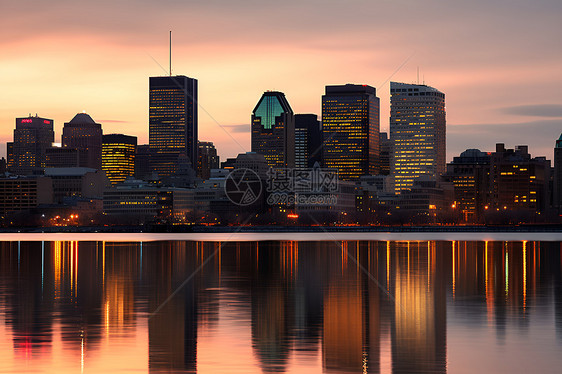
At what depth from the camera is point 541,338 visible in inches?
1179

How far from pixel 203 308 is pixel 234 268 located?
2735 cm

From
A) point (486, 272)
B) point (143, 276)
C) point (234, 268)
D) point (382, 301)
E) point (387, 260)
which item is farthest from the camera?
point (387, 260)

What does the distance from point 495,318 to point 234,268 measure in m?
32.9

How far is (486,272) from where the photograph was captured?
61.0 meters

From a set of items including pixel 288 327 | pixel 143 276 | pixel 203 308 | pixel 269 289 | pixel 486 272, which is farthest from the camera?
pixel 486 272

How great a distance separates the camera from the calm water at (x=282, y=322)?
84.2 ft

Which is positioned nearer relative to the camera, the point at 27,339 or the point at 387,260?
the point at 27,339

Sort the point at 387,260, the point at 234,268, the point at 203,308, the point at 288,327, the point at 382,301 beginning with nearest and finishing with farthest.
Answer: the point at 288,327
the point at 203,308
the point at 382,301
the point at 234,268
the point at 387,260

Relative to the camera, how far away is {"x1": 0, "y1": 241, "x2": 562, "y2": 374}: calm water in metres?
25.7

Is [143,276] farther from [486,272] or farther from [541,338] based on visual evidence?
[541,338]

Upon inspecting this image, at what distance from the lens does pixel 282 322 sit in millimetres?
33969

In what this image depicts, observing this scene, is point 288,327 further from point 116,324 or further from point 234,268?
point 234,268

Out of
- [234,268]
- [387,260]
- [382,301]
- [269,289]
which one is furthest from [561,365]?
[387,260]

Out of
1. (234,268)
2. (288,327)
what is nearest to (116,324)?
(288,327)
